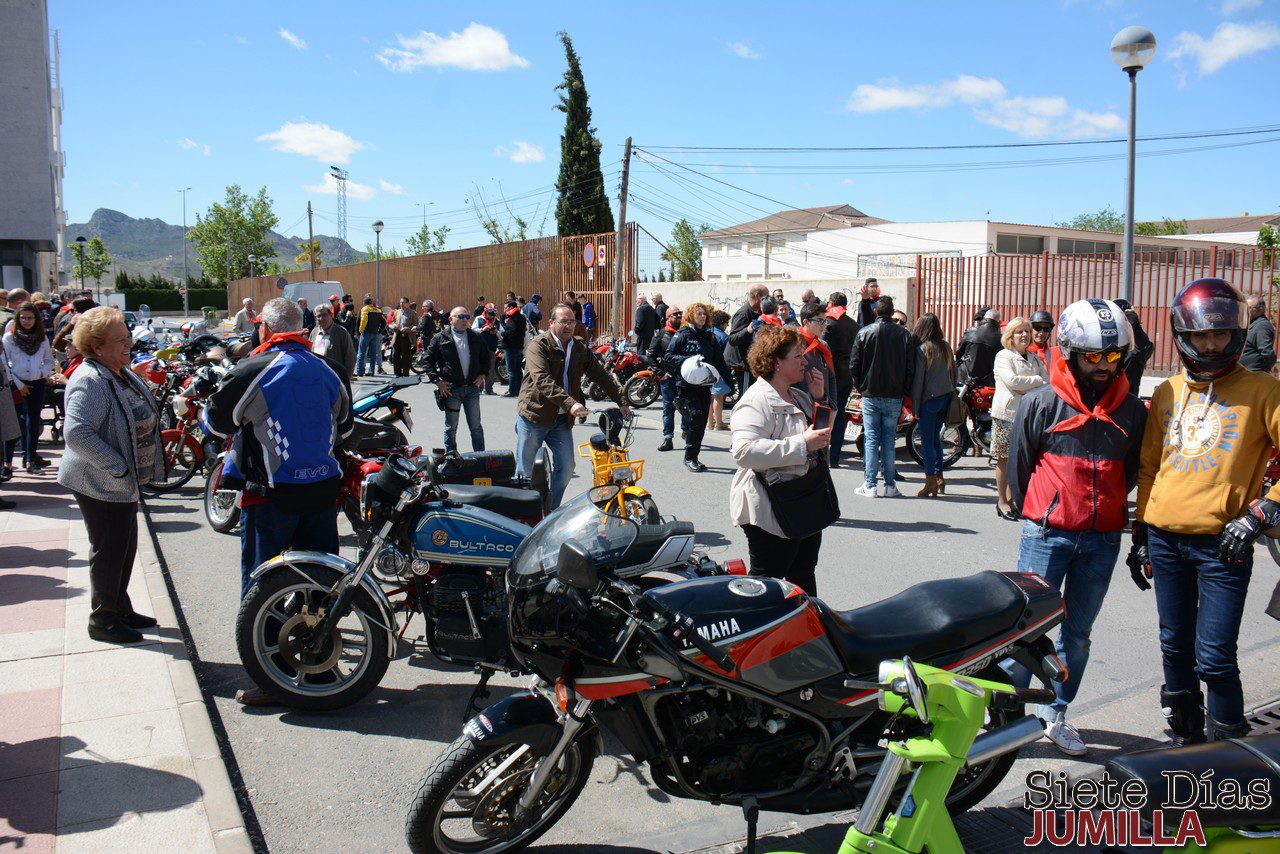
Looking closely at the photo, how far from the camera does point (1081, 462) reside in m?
3.82

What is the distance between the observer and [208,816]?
3430mm

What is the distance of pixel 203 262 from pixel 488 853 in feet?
297

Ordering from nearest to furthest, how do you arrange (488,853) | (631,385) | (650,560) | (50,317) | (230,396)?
(488,853) → (650,560) → (230,396) → (50,317) → (631,385)

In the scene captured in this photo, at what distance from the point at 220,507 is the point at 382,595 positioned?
437cm

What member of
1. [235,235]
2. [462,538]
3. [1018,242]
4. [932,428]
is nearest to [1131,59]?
[932,428]

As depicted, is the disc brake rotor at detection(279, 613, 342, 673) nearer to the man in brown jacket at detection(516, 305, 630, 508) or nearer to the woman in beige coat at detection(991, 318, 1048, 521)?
the man in brown jacket at detection(516, 305, 630, 508)

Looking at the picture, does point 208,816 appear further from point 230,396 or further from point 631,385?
point 631,385

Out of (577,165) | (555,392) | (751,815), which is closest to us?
(751,815)

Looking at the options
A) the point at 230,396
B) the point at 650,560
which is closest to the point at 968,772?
the point at 650,560

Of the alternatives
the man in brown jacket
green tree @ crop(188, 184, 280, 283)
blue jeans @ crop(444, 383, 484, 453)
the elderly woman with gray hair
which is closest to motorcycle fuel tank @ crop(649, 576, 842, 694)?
the elderly woman with gray hair

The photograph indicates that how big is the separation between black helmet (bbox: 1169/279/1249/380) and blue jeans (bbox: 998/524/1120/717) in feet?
2.46

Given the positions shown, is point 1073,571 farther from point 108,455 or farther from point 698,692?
point 108,455

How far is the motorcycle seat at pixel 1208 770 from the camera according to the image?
1.96m

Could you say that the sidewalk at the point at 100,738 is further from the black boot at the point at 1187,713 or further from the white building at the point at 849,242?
the white building at the point at 849,242
